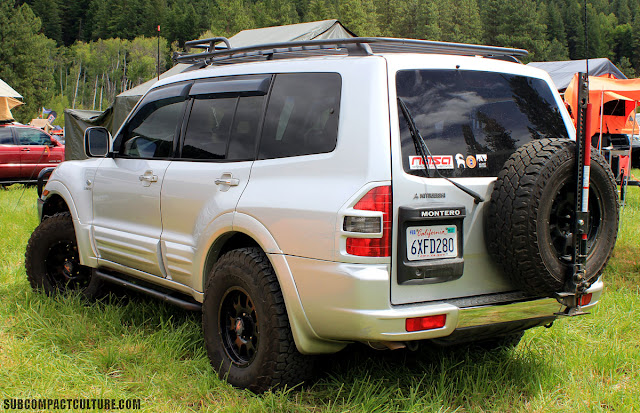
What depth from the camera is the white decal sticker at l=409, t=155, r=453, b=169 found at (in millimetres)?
2904

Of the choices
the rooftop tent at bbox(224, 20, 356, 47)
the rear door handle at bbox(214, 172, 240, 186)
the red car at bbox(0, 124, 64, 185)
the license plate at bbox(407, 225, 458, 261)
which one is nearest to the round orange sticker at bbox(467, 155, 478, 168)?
the license plate at bbox(407, 225, 458, 261)

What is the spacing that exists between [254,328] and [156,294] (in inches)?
42.2

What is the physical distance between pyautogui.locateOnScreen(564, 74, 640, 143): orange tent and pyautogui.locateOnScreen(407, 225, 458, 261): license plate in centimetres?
752

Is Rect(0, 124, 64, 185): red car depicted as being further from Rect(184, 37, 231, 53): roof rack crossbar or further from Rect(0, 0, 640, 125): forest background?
Rect(0, 0, 640, 125): forest background

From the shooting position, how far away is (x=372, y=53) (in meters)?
3.09

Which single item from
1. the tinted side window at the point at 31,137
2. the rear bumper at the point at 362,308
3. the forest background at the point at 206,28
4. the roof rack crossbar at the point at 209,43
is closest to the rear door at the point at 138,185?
the roof rack crossbar at the point at 209,43

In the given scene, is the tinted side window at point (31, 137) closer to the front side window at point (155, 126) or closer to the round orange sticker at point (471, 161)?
the front side window at point (155, 126)

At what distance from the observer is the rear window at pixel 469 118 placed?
9.81ft

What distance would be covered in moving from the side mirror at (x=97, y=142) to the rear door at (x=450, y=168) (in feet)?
8.50

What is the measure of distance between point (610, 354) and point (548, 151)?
A: 5.30 feet

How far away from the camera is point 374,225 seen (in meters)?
2.76

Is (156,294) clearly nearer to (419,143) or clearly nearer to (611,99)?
(419,143)

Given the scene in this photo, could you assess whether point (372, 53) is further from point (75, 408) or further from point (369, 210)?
point (75, 408)

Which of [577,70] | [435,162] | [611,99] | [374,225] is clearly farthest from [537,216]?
[577,70]
